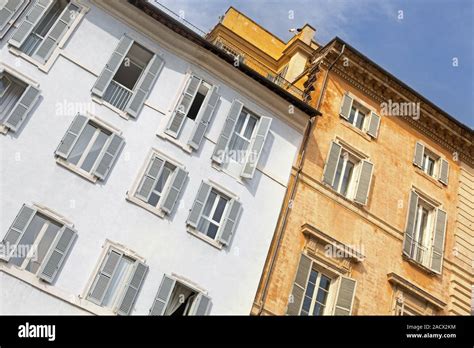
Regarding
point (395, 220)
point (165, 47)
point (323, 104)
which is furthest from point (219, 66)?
point (395, 220)

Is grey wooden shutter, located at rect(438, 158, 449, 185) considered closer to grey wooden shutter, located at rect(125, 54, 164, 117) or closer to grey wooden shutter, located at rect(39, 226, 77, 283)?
grey wooden shutter, located at rect(125, 54, 164, 117)

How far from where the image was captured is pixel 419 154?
75.8ft

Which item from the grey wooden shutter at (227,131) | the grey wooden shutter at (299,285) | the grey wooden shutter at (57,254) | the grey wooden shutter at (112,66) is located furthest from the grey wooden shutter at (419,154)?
the grey wooden shutter at (57,254)

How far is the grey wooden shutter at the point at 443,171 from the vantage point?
907 inches

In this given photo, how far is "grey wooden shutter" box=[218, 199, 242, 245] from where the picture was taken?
674 inches

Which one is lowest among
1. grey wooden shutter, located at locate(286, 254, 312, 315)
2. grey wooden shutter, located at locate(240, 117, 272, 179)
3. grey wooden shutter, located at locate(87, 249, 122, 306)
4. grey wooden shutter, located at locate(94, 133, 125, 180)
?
grey wooden shutter, located at locate(87, 249, 122, 306)

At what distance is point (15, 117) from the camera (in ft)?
51.6

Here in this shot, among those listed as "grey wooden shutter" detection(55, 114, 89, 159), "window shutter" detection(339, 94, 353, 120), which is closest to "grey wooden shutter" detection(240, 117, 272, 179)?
"window shutter" detection(339, 94, 353, 120)

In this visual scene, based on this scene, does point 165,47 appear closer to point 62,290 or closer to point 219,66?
point 219,66

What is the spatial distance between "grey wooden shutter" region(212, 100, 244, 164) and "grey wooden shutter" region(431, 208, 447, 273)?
351 inches

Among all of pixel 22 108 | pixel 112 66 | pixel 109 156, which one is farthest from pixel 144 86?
pixel 22 108

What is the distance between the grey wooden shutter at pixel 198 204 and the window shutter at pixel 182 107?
196 centimetres

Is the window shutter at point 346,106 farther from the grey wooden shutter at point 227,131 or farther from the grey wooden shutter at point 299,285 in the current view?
the grey wooden shutter at point 299,285
